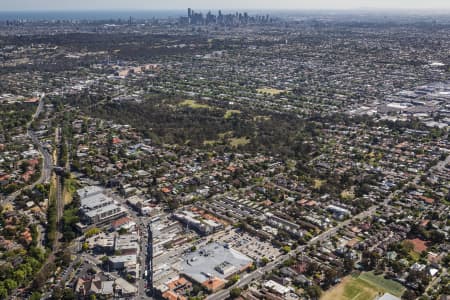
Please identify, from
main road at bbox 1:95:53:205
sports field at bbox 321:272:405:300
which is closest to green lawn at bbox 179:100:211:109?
main road at bbox 1:95:53:205

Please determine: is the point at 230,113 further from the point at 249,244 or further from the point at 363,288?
the point at 363,288

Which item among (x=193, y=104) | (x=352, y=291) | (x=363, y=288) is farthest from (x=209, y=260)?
(x=193, y=104)

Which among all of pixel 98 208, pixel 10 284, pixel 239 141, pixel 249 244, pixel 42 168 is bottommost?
pixel 249 244

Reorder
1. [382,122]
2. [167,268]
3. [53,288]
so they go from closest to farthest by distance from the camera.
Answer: [53,288] → [167,268] → [382,122]

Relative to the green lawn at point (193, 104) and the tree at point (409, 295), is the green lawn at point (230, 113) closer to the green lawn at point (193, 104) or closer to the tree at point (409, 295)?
the green lawn at point (193, 104)

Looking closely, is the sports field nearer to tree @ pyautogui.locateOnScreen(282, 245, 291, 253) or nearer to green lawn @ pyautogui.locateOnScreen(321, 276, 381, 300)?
green lawn @ pyautogui.locateOnScreen(321, 276, 381, 300)

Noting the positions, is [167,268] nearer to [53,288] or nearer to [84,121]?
[53,288]

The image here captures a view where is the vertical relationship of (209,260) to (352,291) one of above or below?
above

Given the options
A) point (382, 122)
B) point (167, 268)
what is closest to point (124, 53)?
point (382, 122)

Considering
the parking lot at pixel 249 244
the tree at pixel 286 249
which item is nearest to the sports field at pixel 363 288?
the tree at pixel 286 249
